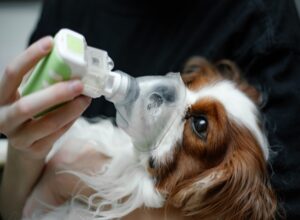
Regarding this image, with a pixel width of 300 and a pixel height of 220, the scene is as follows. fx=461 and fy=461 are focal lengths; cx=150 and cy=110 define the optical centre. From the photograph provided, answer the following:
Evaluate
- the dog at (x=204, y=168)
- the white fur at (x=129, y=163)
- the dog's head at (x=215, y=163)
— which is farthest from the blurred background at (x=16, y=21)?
the dog's head at (x=215, y=163)

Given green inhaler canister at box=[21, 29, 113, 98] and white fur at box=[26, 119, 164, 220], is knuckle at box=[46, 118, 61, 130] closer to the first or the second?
green inhaler canister at box=[21, 29, 113, 98]

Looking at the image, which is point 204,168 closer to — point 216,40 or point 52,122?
point 52,122

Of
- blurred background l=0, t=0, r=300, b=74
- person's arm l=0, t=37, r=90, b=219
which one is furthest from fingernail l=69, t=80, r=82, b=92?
blurred background l=0, t=0, r=300, b=74

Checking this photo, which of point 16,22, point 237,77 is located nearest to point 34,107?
point 237,77

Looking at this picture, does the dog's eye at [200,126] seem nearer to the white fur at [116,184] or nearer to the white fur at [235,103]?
the white fur at [235,103]

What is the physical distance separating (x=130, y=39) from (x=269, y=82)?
45 centimetres

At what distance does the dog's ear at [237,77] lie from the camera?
120cm

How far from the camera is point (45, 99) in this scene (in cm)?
78

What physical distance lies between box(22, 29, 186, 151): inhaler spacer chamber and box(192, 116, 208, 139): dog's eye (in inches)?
1.5

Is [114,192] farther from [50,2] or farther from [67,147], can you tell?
[50,2]

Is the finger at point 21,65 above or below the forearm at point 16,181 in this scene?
above

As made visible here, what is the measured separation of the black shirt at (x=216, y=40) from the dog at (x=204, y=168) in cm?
11

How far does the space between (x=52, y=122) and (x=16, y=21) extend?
169 centimetres

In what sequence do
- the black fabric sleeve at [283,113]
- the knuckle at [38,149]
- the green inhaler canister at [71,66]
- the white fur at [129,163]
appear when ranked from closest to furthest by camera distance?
the green inhaler canister at [71,66] → the knuckle at [38,149] → the white fur at [129,163] → the black fabric sleeve at [283,113]
